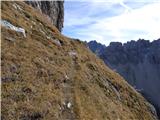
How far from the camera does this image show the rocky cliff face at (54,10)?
266ft

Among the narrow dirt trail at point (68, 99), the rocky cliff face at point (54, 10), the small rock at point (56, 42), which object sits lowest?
the narrow dirt trail at point (68, 99)

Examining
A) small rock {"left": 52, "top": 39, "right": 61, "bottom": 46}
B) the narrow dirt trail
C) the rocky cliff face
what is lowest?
the narrow dirt trail

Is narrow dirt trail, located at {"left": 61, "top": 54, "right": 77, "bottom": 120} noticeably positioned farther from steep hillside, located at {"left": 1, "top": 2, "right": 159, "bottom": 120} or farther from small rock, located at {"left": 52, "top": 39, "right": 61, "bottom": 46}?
small rock, located at {"left": 52, "top": 39, "right": 61, "bottom": 46}

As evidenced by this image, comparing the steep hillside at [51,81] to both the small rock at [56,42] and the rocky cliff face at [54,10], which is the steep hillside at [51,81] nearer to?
the small rock at [56,42]

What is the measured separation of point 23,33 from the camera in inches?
1743

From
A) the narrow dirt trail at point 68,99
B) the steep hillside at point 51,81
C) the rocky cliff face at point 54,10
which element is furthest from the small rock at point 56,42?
the rocky cliff face at point 54,10

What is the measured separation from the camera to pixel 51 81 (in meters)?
37.1

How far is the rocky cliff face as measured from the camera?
8112 centimetres

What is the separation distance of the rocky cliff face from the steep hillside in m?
24.3

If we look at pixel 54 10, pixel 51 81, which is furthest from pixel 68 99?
pixel 54 10

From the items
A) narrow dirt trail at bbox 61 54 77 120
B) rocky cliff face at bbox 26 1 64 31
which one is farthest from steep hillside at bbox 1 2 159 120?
rocky cliff face at bbox 26 1 64 31

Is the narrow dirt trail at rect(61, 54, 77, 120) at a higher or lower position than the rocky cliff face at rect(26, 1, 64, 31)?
lower

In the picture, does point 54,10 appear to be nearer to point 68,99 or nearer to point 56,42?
point 56,42

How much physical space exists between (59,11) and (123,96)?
47.6 metres
